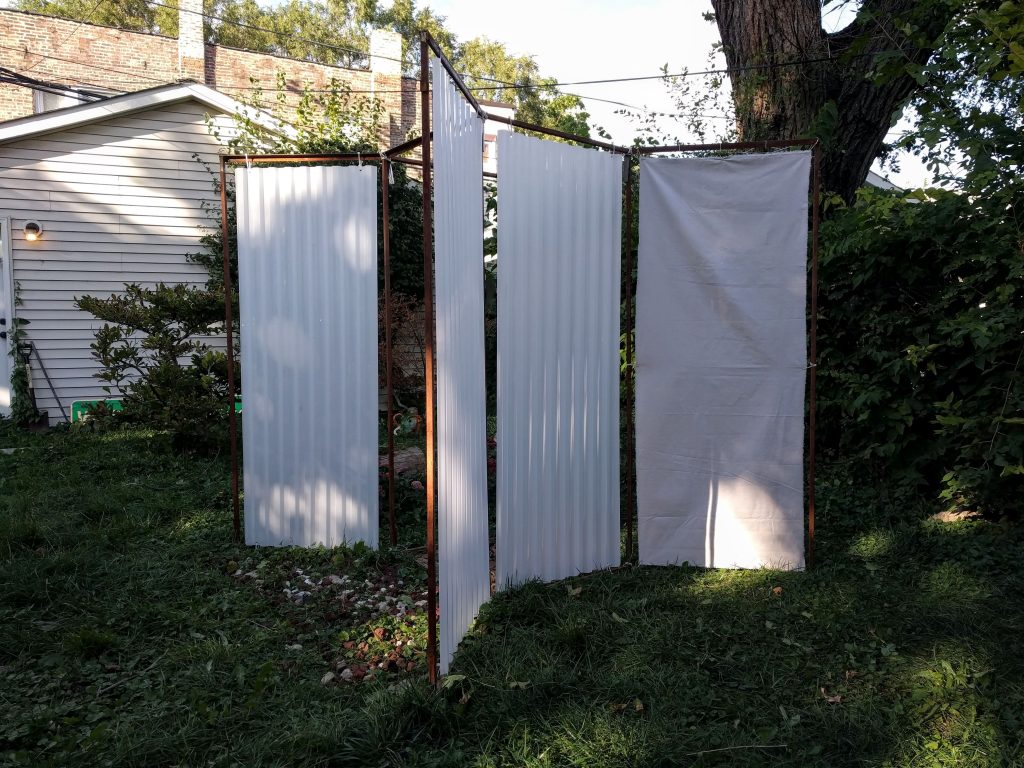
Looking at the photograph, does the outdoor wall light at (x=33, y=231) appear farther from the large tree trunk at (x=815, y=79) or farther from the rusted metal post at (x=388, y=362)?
the large tree trunk at (x=815, y=79)

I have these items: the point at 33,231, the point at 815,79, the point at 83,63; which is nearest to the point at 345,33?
the point at 83,63

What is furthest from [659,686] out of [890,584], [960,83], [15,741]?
[960,83]

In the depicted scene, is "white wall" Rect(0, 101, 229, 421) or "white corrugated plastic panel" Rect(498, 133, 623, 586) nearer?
"white corrugated plastic panel" Rect(498, 133, 623, 586)

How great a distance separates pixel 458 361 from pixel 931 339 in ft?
10.1

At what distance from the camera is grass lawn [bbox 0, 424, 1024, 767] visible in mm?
2346

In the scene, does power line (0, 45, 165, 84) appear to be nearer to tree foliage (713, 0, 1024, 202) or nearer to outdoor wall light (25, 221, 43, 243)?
outdoor wall light (25, 221, 43, 243)

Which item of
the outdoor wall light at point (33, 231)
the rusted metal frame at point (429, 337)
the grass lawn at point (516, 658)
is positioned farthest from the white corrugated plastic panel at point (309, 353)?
the outdoor wall light at point (33, 231)

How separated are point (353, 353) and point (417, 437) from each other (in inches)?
136

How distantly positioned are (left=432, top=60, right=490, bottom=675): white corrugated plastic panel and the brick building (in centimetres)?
1584

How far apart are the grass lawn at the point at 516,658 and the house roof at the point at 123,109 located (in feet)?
18.1

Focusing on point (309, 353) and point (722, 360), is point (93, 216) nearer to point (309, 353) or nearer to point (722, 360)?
point (309, 353)

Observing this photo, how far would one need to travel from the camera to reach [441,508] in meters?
2.63

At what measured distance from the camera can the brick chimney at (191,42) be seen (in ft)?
60.8

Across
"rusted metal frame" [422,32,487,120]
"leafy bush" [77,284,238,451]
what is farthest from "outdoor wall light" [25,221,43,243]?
"rusted metal frame" [422,32,487,120]
